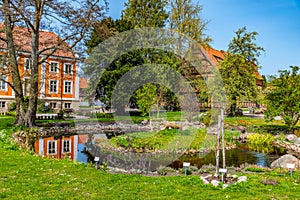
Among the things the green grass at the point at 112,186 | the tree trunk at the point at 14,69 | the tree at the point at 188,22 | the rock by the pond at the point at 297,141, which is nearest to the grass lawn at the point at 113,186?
the green grass at the point at 112,186

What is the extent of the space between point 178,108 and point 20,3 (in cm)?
1634

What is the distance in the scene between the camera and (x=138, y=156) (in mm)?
11828

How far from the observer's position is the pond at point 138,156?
10.4 m

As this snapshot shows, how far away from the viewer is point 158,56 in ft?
92.9

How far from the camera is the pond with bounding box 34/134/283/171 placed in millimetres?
10414

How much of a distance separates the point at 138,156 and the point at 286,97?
1040cm

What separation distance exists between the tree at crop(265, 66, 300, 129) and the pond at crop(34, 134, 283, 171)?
4.36 m

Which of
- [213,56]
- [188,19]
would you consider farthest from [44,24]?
[213,56]

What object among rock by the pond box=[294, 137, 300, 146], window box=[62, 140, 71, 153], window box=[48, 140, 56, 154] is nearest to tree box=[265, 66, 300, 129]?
rock by the pond box=[294, 137, 300, 146]

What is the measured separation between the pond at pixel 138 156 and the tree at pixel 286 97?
4363mm

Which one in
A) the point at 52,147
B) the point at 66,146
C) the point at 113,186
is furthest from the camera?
the point at 66,146

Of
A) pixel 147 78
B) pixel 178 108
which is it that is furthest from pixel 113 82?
pixel 178 108

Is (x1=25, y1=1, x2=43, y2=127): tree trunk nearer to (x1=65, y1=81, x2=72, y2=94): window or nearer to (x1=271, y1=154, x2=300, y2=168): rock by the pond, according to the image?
(x1=271, y1=154, x2=300, y2=168): rock by the pond

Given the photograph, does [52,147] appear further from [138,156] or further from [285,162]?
[285,162]
